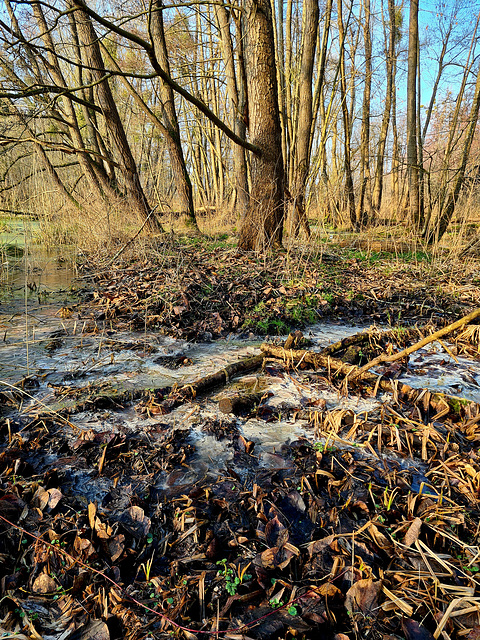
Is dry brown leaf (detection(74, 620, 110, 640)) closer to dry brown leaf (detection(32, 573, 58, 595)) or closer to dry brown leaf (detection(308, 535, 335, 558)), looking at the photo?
dry brown leaf (detection(32, 573, 58, 595))

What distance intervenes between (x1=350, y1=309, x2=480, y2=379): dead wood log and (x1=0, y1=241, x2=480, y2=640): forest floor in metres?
0.22

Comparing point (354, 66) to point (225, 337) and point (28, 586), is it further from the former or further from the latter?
point (28, 586)

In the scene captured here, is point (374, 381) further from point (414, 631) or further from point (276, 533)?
point (414, 631)

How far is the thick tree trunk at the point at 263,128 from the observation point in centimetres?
562

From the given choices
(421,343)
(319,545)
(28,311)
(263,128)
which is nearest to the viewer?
(319,545)

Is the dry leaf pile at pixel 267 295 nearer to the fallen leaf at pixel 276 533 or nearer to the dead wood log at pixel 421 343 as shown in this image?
the dead wood log at pixel 421 343

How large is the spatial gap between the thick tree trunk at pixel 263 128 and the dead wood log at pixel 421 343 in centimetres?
369

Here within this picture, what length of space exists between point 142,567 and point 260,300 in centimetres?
337

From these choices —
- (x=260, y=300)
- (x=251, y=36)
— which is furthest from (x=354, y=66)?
(x=260, y=300)

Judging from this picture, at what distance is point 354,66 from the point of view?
39.6 feet

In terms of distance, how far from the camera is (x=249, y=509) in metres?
1.67

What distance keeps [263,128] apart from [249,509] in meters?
5.73

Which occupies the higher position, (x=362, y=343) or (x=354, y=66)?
(x=354, y=66)

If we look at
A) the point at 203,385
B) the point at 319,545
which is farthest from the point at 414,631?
the point at 203,385
